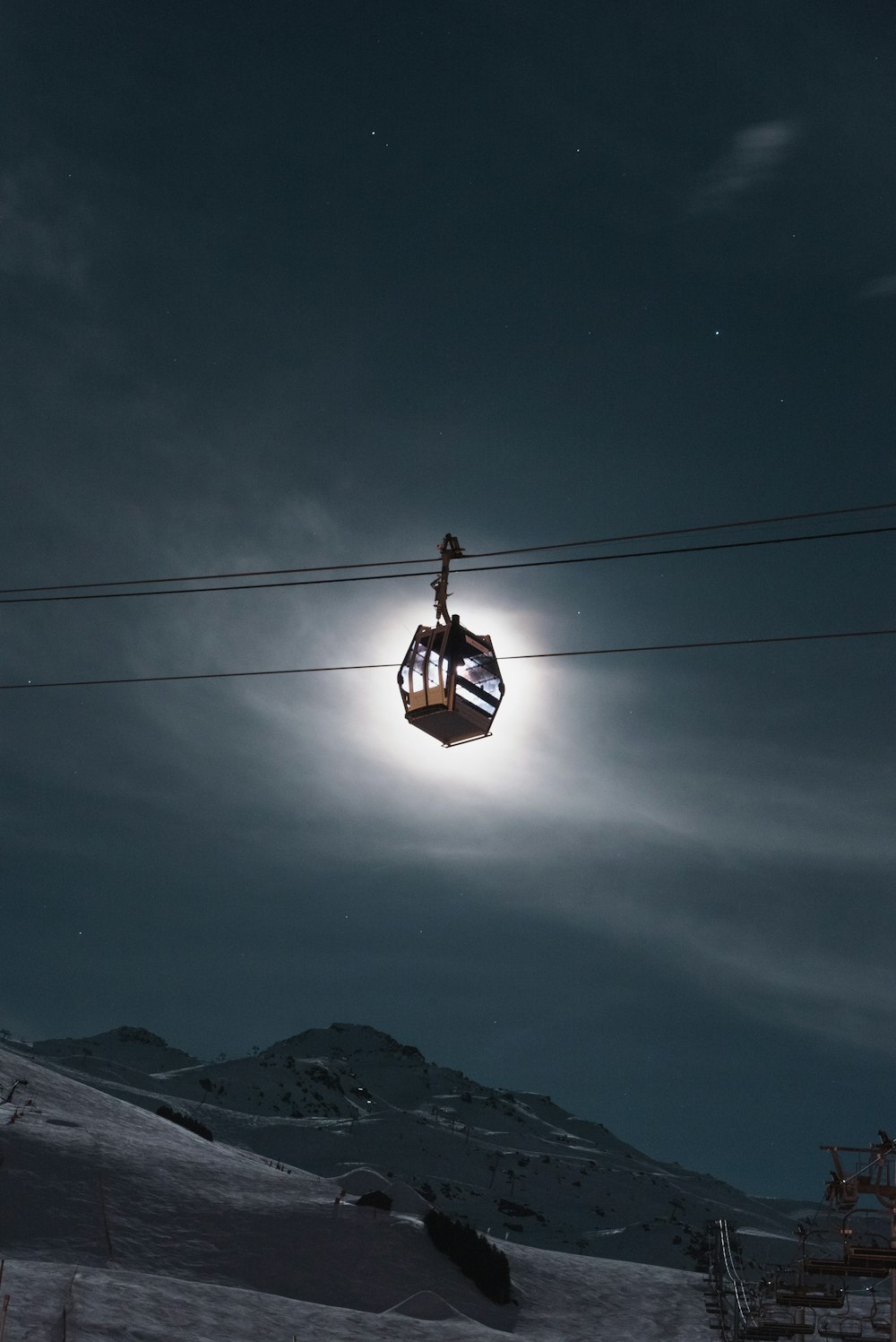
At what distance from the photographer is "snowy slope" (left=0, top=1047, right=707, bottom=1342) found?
3152 centimetres

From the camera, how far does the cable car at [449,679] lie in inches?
484

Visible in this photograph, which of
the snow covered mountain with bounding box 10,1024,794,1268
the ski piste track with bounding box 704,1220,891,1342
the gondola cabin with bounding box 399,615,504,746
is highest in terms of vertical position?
the snow covered mountain with bounding box 10,1024,794,1268

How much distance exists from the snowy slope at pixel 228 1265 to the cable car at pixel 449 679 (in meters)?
21.0

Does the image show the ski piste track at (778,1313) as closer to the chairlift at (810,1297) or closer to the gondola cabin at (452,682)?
the chairlift at (810,1297)

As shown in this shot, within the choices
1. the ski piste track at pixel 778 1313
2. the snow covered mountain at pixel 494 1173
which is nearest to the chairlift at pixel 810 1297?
the ski piste track at pixel 778 1313

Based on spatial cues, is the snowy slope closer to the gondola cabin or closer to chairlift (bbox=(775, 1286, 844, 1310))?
chairlift (bbox=(775, 1286, 844, 1310))

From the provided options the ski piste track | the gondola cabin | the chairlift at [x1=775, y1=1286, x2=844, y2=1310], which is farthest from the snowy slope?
the gondola cabin

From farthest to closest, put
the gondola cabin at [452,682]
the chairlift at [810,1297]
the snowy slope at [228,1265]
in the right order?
the chairlift at [810,1297] < the snowy slope at [228,1265] < the gondola cabin at [452,682]

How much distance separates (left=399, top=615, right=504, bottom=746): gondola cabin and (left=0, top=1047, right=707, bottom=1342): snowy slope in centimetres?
2101

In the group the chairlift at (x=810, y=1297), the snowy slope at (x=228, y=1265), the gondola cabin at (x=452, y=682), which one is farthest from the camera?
the chairlift at (x=810, y=1297)

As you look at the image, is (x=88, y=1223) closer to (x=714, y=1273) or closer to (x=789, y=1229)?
(x=714, y=1273)

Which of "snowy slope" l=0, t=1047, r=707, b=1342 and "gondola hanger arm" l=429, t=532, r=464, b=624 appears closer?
"gondola hanger arm" l=429, t=532, r=464, b=624

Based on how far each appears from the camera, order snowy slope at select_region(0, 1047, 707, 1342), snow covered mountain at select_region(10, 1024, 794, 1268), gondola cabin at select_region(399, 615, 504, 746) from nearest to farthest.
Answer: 1. gondola cabin at select_region(399, 615, 504, 746)
2. snowy slope at select_region(0, 1047, 707, 1342)
3. snow covered mountain at select_region(10, 1024, 794, 1268)

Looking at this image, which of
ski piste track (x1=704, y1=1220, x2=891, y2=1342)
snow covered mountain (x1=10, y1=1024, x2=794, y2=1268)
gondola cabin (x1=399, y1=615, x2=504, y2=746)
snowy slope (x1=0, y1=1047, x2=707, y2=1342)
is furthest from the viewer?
snow covered mountain (x1=10, y1=1024, x2=794, y2=1268)
